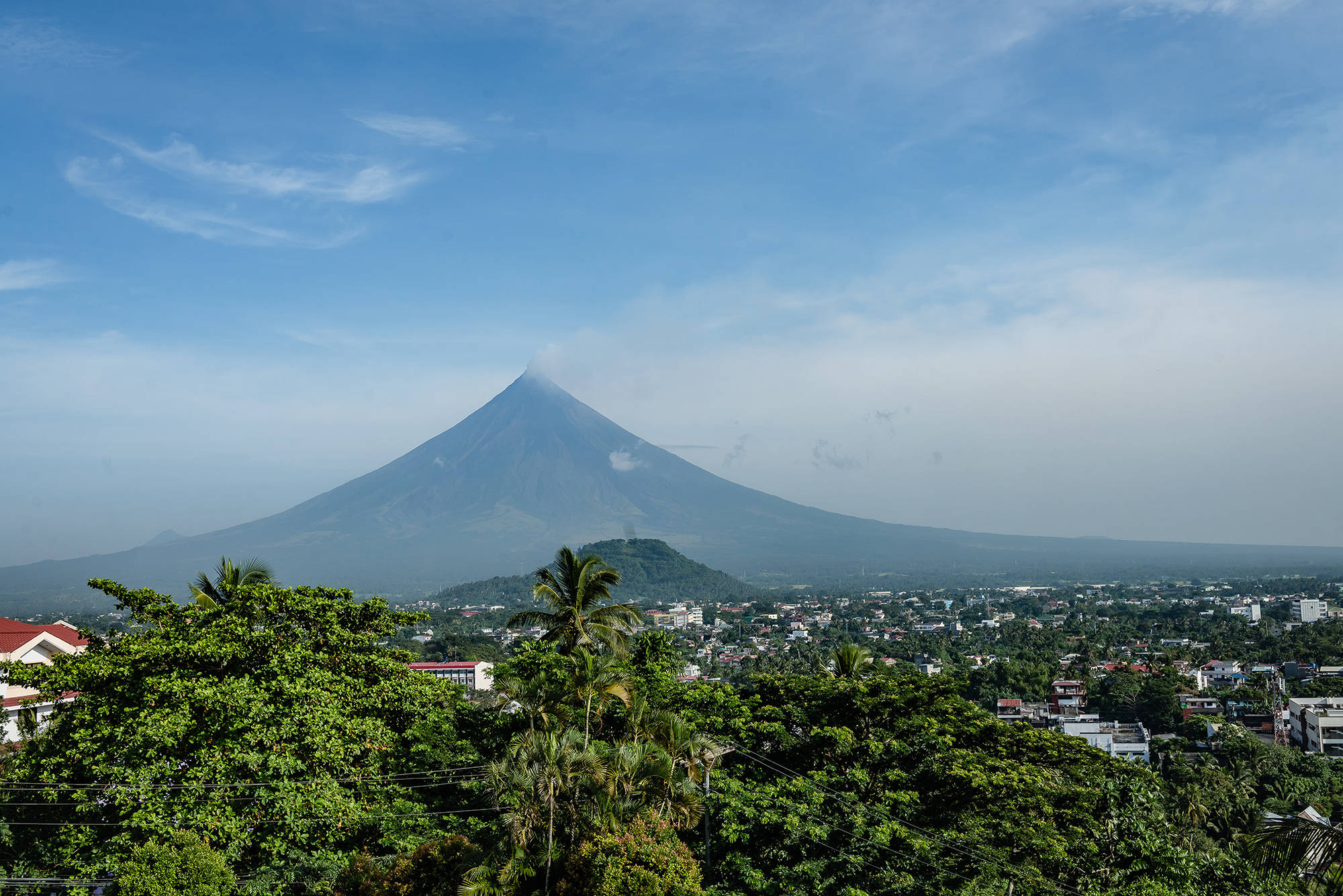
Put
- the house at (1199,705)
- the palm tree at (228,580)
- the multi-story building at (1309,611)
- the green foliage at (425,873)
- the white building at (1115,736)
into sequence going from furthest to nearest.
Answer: the multi-story building at (1309,611), the house at (1199,705), the white building at (1115,736), the palm tree at (228,580), the green foliage at (425,873)

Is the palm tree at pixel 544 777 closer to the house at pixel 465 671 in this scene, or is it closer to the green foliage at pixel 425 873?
the green foliage at pixel 425 873

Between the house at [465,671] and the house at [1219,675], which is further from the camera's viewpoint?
the house at [465,671]

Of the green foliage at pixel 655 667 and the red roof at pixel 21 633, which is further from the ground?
the green foliage at pixel 655 667

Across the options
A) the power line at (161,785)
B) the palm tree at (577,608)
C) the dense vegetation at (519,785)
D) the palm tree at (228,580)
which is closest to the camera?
the dense vegetation at (519,785)

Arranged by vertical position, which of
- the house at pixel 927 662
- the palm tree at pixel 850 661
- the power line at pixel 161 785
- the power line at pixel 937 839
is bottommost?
the house at pixel 927 662

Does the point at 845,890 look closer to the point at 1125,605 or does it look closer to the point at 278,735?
the point at 278,735

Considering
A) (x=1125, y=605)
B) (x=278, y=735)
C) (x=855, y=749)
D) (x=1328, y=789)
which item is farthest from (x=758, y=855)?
(x=1125, y=605)

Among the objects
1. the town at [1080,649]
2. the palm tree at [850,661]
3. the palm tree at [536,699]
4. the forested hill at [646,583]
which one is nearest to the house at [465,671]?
the town at [1080,649]

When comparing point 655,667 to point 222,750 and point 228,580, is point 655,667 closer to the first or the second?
point 222,750

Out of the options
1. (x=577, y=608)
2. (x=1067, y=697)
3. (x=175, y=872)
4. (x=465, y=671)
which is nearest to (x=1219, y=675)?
(x=1067, y=697)
